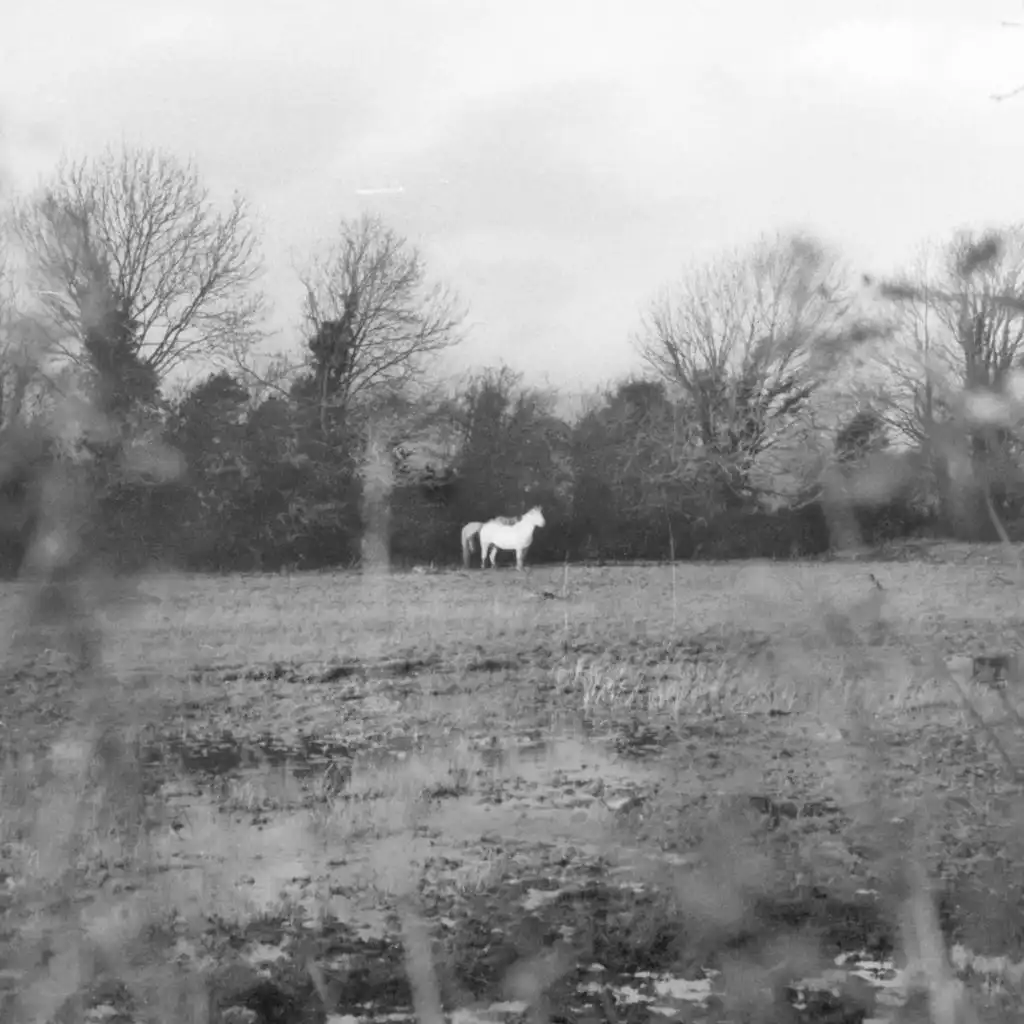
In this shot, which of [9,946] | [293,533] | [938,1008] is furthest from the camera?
[293,533]

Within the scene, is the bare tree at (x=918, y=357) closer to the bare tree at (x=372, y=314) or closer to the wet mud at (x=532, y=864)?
the wet mud at (x=532, y=864)

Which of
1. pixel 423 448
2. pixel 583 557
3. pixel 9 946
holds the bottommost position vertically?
pixel 9 946

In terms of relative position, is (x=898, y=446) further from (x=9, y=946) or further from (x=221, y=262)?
(x=221, y=262)

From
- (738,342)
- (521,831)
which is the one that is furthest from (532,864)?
(738,342)

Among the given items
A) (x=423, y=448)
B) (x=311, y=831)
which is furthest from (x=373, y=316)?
(x=311, y=831)

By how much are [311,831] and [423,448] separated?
13752 millimetres

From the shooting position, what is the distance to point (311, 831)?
20.5 feet

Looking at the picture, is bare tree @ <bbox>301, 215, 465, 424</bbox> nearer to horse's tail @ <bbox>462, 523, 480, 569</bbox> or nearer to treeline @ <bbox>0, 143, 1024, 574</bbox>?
treeline @ <bbox>0, 143, 1024, 574</bbox>

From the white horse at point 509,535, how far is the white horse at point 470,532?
0.03m

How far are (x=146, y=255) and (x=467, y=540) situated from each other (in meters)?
11.0

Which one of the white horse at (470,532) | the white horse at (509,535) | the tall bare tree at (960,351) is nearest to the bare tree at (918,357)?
the tall bare tree at (960,351)

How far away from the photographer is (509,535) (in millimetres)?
23328

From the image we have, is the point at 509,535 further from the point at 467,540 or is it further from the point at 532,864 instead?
the point at 532,864

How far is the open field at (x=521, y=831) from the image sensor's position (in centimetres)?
427
